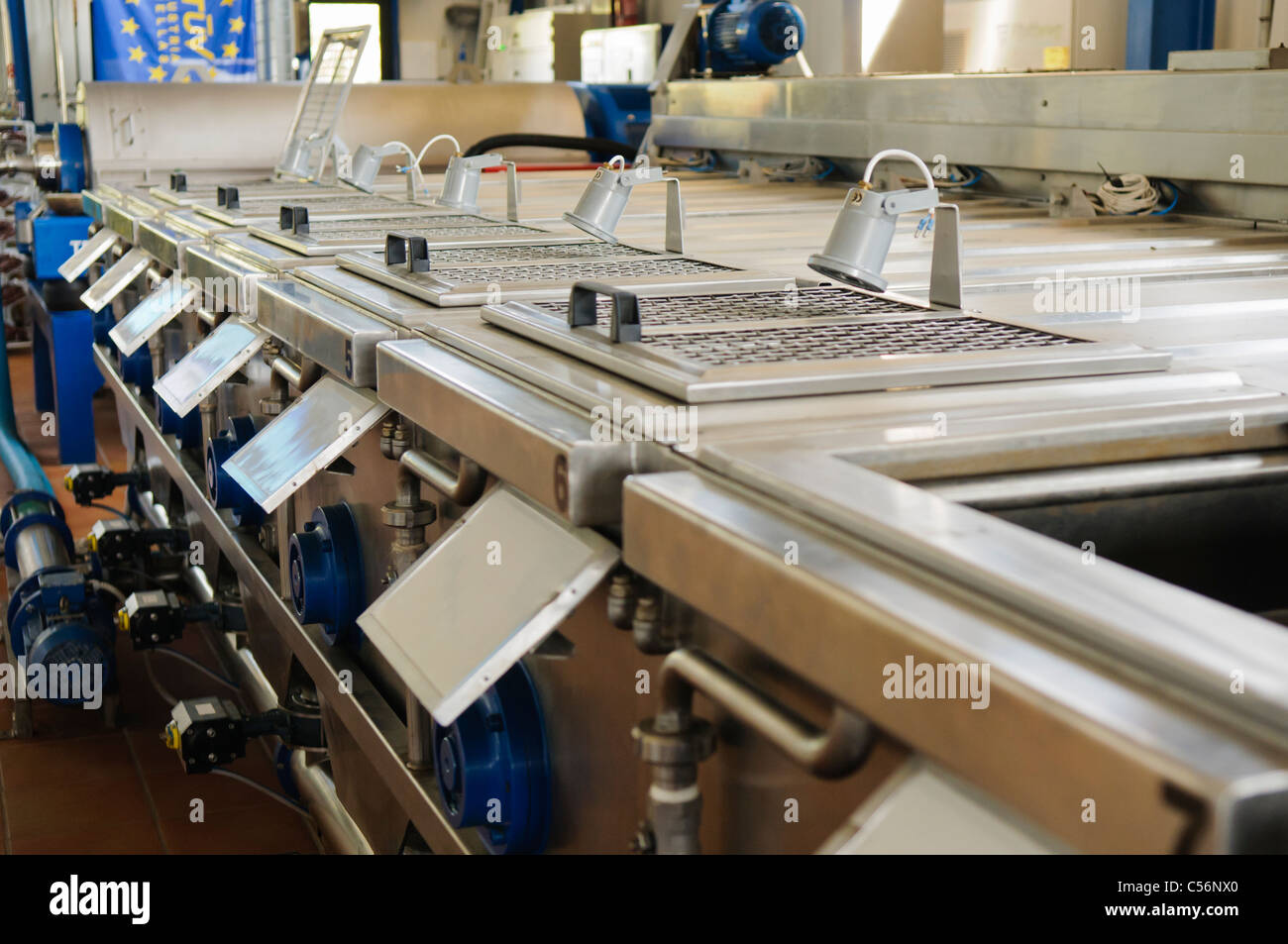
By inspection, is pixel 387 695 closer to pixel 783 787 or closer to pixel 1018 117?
pixel 783 787

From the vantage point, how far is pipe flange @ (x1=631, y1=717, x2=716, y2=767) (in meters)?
0.93

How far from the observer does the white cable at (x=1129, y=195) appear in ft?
8.09

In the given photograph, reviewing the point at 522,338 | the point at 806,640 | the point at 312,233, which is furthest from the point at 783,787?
the point at 312,233

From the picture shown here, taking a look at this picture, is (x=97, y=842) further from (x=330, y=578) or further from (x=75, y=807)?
(x=330, y=578)

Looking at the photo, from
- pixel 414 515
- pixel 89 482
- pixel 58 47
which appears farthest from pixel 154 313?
pixel 58 47

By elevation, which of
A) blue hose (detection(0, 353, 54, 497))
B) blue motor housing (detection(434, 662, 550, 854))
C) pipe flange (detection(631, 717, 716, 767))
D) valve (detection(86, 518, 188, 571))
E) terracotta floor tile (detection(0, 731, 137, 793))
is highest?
pipe flange (detection(631, 717, 716, 767))

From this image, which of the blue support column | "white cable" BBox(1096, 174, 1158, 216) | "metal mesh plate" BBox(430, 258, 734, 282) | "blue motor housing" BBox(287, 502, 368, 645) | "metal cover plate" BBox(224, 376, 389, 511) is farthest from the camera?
the blue support column

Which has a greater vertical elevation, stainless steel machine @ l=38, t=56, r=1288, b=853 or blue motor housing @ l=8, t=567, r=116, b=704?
stainless steel machine @ l=38, t=56, r=1288, b=853

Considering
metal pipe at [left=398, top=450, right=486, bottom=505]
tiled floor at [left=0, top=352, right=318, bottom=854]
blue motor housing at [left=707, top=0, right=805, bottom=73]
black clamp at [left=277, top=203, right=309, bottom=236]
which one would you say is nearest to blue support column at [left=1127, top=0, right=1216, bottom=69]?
blue motor housing at [left=707, top=0, right=805, bottom=73]

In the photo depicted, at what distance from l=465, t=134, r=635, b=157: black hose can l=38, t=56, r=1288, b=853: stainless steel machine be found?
1881 millimetres

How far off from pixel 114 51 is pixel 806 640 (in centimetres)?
667

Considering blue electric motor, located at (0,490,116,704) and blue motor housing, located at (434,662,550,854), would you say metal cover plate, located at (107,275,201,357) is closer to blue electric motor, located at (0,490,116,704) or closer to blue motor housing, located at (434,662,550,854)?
blue electric motor, located at (0,490,116,704)

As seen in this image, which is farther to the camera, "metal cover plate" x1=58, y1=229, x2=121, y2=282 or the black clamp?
"metal cover plate" x1=58, y1=229, x2=121, y2=282

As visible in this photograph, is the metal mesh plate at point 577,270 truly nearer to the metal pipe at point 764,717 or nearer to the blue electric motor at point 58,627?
the metal pipe at point 764,717
